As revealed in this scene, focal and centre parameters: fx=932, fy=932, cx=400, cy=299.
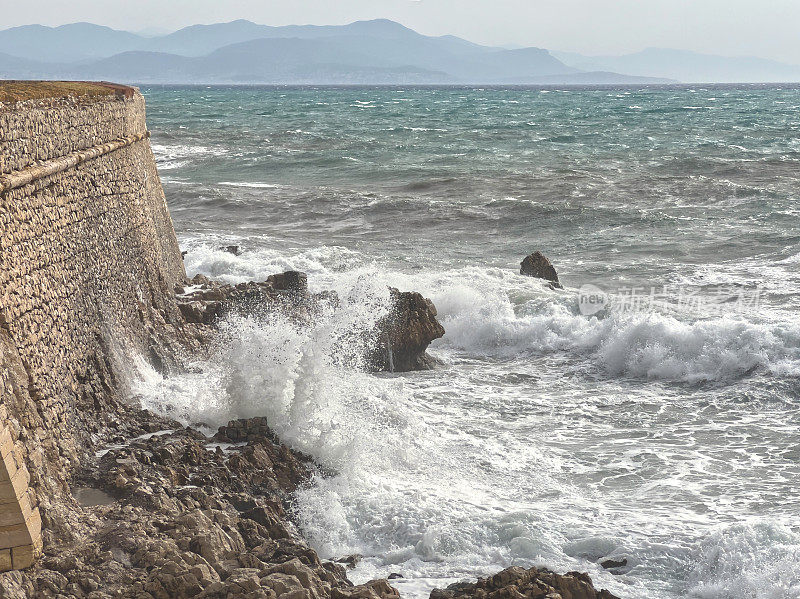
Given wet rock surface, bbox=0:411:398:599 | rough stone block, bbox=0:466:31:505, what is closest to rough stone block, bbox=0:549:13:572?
wet rock surface, bbox=0:411:398:599

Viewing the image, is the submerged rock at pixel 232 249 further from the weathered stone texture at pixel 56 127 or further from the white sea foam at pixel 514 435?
the weathered stone texture at pixel 56 127

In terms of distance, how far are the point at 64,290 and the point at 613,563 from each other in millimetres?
5050

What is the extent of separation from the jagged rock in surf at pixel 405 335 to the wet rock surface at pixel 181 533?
3620mm

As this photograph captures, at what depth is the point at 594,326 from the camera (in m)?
13.2

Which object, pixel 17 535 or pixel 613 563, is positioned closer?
pixel 17 535

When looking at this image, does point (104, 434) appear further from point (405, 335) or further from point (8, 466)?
point (405, 335)

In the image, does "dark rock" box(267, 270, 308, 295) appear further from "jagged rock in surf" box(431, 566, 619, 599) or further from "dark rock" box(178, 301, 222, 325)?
"jagged rock in surf" box(431, 566, 619, 599)

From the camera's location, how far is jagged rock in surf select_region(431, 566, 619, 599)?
5.99 metres

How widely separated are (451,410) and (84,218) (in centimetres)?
440

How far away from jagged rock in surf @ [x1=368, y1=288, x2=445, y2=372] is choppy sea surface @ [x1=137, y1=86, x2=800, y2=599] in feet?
0.88

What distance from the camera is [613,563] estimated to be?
7.01 meters

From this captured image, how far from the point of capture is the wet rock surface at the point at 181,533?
5.66m

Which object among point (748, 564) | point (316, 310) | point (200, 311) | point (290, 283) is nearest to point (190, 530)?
point (748, 564)

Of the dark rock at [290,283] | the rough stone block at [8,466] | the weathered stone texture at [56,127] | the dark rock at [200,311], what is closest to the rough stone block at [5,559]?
the rough stone block at [8,466]
